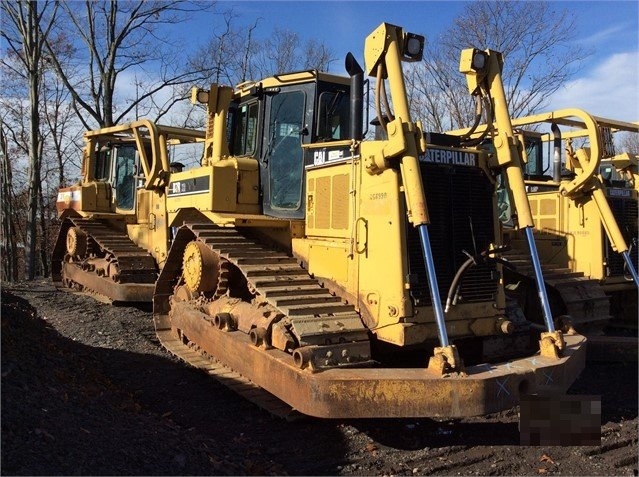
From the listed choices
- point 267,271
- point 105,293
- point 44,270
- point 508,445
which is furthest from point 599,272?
point 44,270

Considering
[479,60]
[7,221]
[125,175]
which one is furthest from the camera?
[7,221]

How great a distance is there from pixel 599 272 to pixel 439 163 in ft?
16.6

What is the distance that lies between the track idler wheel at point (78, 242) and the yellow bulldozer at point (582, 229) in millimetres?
7772

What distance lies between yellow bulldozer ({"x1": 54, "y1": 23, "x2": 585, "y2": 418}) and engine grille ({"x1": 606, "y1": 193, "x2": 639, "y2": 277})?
3.86 m

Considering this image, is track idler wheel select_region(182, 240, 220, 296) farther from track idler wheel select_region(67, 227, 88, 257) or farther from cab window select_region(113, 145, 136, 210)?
cab window select_region(113, 145, 136, 210)

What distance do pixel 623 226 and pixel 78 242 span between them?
9766 mm

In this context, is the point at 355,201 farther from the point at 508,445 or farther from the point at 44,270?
the point at 44,270

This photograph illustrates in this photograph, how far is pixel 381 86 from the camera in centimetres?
533

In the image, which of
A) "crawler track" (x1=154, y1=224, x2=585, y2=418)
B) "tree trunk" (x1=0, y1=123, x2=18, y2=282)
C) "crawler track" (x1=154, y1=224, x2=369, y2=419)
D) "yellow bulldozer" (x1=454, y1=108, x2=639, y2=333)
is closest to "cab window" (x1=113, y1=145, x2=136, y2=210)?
"crawler track" (x1=154, y1=224, x2=369, y2=419)

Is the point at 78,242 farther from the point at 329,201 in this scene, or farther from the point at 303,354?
the point at 303,354

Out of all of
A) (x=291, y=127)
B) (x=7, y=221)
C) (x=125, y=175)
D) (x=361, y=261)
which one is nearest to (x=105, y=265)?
(x=125, y=175)

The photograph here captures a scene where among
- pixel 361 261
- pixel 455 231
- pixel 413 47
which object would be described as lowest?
pixel 361 261

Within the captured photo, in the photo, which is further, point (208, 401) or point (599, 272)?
point (599, 272)

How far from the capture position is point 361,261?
210 inches
